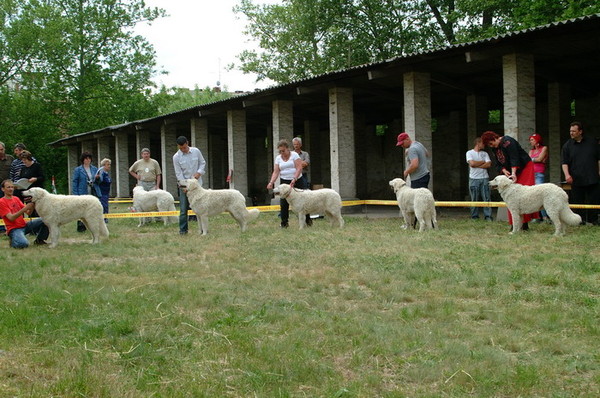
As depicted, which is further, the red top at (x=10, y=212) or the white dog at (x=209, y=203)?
the white dog at (x=209, y=203)

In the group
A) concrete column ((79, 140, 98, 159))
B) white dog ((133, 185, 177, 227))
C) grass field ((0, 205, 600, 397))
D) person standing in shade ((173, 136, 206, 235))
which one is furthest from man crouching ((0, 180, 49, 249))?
concrete column ((79, 140, 98, 159))

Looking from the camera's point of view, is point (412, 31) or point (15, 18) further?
point (15, 18)

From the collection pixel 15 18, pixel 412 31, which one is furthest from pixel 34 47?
pixel 412 31

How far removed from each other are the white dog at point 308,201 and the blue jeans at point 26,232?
4.20 metres

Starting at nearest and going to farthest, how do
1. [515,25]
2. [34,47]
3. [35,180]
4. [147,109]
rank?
1. [35,180]
2. [515,25]
3. [34,47]
4. [147,109]

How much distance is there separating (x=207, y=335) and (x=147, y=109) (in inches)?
1550

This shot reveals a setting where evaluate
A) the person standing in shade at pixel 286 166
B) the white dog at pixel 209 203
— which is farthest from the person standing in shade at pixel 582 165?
the white dog at pixel 209 203

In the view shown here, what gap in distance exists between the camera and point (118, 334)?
425 cm

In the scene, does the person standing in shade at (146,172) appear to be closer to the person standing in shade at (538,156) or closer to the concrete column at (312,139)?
the person standing in shade at (538,156)

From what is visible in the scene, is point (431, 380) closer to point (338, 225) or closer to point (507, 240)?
point (507, 240)

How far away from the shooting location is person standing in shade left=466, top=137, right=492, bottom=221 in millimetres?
11758

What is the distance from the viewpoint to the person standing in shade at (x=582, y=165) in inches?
382

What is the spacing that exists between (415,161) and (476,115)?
9509 mm

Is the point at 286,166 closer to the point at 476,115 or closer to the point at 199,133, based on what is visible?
the point at 476,115
